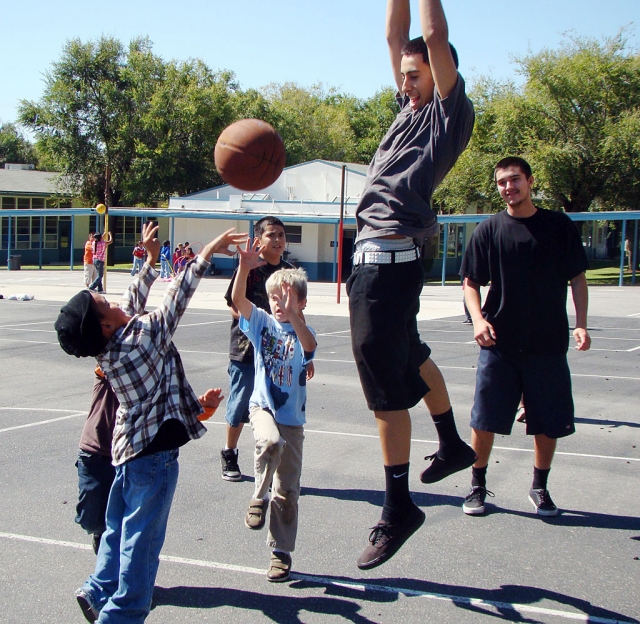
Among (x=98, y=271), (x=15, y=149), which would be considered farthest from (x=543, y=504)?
(x=15, y=149)

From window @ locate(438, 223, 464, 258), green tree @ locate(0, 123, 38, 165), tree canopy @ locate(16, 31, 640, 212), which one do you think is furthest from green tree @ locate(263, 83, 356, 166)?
green tree @ locate(0, 123, 38, 165)

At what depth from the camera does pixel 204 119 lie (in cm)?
5112

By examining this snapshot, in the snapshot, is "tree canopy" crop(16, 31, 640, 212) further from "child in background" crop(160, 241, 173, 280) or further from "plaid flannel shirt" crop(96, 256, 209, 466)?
"plaid flannel shirt" crop(96, 256, 209, 466)

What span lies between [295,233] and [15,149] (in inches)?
2334

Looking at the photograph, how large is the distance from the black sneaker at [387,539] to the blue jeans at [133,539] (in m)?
1.01

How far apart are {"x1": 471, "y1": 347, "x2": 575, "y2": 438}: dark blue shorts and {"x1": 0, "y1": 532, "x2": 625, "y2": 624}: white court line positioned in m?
1.52

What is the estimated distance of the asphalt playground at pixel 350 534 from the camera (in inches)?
153

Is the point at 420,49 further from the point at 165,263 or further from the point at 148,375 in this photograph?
the point at 165,263

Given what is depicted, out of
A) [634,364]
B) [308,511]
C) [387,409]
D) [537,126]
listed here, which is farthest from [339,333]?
[537,126]

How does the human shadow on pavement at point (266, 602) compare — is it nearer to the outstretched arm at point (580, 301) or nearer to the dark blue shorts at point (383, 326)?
the dark blue shorts at point (383, 326)

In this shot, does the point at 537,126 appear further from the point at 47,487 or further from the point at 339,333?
the point at 47,487

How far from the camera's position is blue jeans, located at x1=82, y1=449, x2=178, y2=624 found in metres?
3.39

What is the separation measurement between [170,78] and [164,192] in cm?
767

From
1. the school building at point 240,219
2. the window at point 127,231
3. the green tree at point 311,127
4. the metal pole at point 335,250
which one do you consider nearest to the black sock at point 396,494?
the school building at point 240,219
